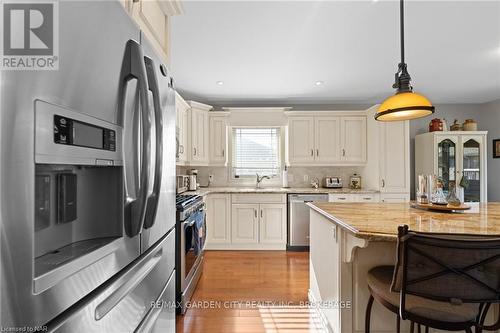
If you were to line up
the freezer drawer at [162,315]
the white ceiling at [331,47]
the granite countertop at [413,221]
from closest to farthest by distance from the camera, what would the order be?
the freezer drawer at [162,315] → the granite countertop at [413,221] → the white ceiling at [331,47]

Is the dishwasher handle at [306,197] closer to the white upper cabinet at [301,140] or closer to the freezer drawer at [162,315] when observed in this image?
the white upper cabinet at [301,140]

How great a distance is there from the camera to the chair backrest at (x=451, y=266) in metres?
1.03

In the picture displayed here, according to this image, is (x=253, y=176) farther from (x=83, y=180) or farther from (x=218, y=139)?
(x=83, y=180)

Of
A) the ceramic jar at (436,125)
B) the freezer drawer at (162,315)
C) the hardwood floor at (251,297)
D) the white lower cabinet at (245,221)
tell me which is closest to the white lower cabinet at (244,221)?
the white lower cabinet at (245,221)

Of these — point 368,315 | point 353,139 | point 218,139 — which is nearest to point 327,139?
point 353,139

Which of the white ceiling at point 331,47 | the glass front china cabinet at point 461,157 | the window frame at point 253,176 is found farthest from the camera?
the window frame at point 253,176

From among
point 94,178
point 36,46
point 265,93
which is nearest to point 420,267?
point 94,178

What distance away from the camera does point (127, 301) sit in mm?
765

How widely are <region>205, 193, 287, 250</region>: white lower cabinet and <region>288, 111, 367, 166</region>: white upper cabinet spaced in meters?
0.96

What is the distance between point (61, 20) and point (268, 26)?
2066 mm

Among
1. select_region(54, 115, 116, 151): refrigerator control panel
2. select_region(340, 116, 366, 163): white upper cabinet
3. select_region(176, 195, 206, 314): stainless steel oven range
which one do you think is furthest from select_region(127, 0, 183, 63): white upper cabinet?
select_region(340, 116, 366, 163): white upper cabinet

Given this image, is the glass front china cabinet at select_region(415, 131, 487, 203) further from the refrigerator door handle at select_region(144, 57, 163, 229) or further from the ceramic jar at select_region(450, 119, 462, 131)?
the refrigerator door handle at select_region(144, 57, 163, 229)

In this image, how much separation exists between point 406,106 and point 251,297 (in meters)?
2.18

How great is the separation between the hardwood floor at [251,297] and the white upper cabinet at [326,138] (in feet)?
5.81
